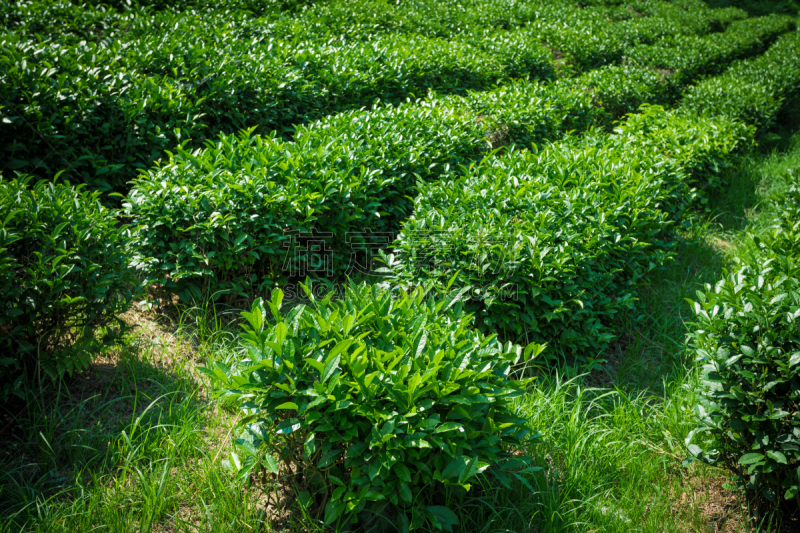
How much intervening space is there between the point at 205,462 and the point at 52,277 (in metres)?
1.14

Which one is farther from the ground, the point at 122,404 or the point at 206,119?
the point at 206,119

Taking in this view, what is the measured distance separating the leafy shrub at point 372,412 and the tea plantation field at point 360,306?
1cm

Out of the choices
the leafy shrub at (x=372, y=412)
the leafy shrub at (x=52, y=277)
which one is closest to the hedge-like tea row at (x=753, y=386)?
the leafy shrub at (x=372, y=412)

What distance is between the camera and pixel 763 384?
7.45 ft

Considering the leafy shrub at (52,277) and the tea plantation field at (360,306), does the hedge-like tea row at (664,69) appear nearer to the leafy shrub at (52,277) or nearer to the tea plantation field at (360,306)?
the tea plantation field at (360,306)

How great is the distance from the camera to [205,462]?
2363 millimetres

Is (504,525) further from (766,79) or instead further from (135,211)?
(766,79)

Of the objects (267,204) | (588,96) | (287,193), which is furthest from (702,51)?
(267,204)

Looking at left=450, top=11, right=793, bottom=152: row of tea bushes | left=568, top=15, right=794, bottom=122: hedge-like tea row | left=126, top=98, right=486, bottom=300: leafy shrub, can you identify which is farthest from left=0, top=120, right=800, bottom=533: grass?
left=568, top=15, right=794, bottom=122: hedge-like tea row

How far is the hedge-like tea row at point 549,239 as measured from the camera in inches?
125

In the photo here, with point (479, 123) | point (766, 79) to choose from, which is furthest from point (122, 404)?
point (766, 79)

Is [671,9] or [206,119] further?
[671,9]

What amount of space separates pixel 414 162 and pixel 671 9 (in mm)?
15252

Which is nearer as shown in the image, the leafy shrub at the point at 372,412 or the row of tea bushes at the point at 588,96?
the leafy shrub at the point at 372,412
